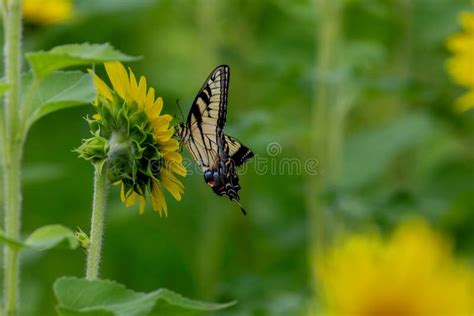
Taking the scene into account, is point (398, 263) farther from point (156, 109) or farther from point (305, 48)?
point (305, 48)

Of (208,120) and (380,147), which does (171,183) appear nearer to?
(208,120)

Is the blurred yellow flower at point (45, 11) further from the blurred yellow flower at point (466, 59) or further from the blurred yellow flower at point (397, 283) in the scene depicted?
the blurred yellow flower at point (397, 283)

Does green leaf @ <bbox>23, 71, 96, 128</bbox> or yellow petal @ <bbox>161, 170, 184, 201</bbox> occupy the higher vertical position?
green leaf @ <bbox>23, 71, 96, 128</bbox>

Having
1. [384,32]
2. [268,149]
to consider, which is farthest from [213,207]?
[384,32]

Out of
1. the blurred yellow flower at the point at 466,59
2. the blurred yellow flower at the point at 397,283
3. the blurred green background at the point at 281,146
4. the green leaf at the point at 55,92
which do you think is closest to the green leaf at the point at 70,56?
the green leaf at the point at 55,92

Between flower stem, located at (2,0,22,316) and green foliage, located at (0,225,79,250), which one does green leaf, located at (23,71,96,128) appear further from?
green foliage, located at (0,225,79,250)

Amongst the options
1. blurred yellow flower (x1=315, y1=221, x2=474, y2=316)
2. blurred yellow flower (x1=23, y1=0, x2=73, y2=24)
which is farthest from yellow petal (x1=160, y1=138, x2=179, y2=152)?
blurred yellow flower (x1=23, y1=0, x2=73, y2=24)
